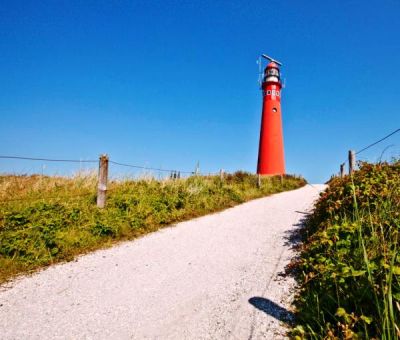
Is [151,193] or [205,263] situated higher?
[151,193]

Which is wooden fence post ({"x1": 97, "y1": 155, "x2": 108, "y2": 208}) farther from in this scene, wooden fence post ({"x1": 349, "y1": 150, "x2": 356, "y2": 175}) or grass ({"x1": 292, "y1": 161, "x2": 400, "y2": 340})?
wooden fence post ({"x1": 349, "y1": 150, "x2": 356, "y2": 175})

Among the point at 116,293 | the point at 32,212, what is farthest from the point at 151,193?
the point at 116,293

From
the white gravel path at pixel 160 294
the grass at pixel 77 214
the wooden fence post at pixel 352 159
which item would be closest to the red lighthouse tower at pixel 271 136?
the grass at pixel 77 214

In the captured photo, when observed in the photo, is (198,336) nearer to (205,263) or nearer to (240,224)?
(205,263)

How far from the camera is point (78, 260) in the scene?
5559mm

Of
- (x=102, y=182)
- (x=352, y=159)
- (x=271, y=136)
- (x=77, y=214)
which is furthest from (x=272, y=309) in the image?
(x=271, y=136)

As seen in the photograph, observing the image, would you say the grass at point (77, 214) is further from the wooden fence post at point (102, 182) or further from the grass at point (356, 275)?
the grass at point (356, 275)

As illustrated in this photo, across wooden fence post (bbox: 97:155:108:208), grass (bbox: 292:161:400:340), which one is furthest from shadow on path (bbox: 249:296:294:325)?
wooden fence post (bbox: 97:155:108:208)

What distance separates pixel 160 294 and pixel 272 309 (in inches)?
60.5

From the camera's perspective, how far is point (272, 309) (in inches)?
141

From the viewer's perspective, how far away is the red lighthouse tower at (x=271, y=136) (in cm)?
2730

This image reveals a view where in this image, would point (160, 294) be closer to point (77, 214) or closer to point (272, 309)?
point (272, 309)

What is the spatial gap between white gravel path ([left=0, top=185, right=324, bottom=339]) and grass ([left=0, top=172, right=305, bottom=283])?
545 mm

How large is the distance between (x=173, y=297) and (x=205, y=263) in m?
1.39
